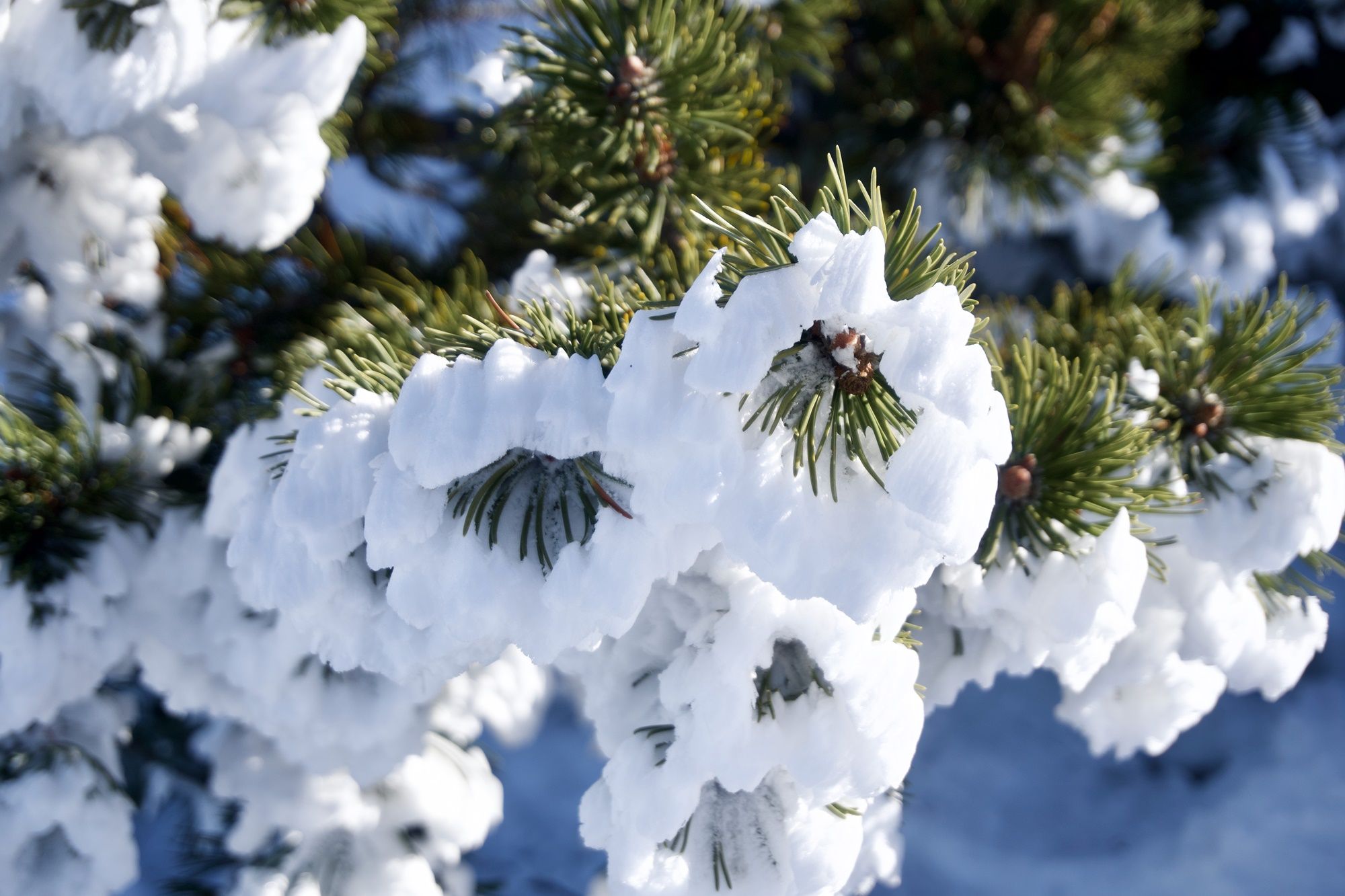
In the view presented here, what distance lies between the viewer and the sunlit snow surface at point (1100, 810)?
122cm

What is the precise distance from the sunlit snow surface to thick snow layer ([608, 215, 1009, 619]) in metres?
0.86

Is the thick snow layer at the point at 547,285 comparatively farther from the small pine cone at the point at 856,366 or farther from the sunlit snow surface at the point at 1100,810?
the sunlit snow surface at the point at 1100,810

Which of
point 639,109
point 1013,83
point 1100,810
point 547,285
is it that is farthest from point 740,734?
point 1100,810

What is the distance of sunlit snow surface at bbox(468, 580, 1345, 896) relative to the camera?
1218 millimetres

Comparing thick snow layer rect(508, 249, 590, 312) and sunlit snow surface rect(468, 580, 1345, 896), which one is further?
sunlit snow surface rect(468, 580, 1345, 896)

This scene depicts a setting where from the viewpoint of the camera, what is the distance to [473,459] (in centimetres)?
43

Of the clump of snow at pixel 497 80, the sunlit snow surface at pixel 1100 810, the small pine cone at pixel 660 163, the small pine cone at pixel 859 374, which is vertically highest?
the clump of snow at pixel 497 80

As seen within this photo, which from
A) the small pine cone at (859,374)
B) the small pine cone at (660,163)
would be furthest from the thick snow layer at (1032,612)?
the small pine cone at (660,163)

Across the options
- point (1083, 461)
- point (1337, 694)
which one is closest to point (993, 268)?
point (1083, 461)

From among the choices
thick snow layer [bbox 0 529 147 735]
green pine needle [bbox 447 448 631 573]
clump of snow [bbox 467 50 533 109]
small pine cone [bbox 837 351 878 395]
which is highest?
clump of snow [bbox 467 50 533 109]

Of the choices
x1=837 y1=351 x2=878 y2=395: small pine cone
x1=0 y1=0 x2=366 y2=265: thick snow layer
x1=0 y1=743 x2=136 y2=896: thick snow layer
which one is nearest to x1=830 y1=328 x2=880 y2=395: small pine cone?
x1=837 y1=351 x2=878 y2=395: small pine cone

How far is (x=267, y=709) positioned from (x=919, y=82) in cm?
86

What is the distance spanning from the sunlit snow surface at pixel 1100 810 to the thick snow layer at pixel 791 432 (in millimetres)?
857

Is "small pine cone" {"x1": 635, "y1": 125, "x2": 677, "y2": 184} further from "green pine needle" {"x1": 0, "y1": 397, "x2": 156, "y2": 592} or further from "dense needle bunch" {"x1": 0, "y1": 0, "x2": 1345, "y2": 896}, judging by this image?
"green pine needle" {"x1": 0, "y1": 397, "x2": 156, "y2": 592}
